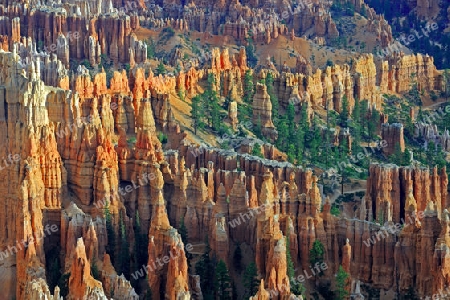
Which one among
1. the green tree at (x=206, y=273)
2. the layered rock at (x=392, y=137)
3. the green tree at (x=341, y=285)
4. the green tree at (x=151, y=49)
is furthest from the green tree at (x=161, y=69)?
the green tree at (x=341, y=285)

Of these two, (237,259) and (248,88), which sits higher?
(248,88)

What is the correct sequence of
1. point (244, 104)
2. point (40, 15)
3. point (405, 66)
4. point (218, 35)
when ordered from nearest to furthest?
point (244, 104) < point (405, 66) < point (40, 15) < point (218, 35)

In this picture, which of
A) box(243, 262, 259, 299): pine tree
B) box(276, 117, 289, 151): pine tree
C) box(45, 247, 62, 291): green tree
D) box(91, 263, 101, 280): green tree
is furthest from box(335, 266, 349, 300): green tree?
box(276, 117, 289, 151): pine tree

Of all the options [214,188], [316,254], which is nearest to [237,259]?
[316,254]

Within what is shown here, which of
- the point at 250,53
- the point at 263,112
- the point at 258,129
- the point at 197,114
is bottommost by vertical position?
the point at 250,53

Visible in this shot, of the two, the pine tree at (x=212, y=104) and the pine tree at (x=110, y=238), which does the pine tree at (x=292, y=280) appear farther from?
the pine tree at (x=212, y=104)

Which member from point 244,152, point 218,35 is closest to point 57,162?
point 244,152

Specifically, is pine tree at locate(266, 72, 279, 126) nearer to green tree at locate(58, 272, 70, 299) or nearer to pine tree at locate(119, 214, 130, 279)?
pine tree at locate(119, 214, 130, 279)

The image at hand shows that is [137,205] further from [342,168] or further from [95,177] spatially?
[342,168]

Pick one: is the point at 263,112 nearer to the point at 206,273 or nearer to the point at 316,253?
the point at 316,253
